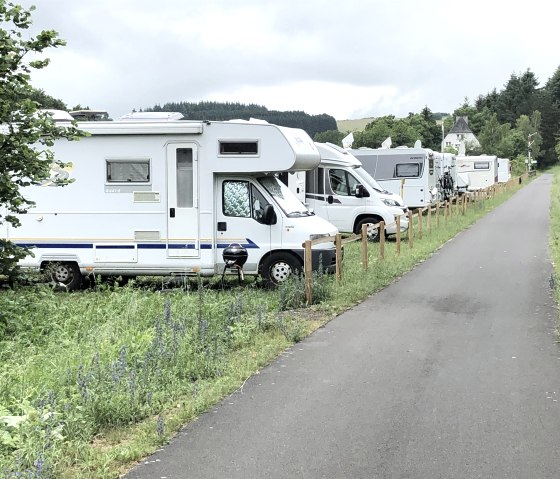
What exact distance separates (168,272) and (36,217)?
2.53 m

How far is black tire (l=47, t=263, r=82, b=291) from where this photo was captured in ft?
44.1

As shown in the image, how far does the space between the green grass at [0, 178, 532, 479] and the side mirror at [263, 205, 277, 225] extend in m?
1.16

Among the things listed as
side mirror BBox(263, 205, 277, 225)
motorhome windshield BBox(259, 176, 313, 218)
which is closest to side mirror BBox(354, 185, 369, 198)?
motorhome windshield BBox(259, 176, 313, 218)

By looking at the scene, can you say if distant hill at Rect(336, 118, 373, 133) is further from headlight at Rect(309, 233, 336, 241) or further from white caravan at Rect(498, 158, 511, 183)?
headlight at Rect(309, 233, 336, 241)

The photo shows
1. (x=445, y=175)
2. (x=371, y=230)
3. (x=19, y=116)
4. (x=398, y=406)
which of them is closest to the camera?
(x=398, y=406)

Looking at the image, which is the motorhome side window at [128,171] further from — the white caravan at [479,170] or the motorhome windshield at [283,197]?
the white caravan at [479,170]

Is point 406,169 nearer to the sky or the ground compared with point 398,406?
nearer to the sky

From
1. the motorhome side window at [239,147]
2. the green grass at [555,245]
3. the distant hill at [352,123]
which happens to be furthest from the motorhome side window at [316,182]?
the distant hill at [352,123]

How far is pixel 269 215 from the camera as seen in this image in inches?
512

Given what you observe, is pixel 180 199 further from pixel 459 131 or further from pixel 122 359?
pixel 459 131

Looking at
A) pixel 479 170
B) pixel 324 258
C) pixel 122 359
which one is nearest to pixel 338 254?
pixel 324 258

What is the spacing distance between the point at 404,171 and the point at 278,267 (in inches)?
732

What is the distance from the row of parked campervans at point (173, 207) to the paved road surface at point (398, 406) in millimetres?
2483

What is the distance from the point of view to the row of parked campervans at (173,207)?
42.8 feet
